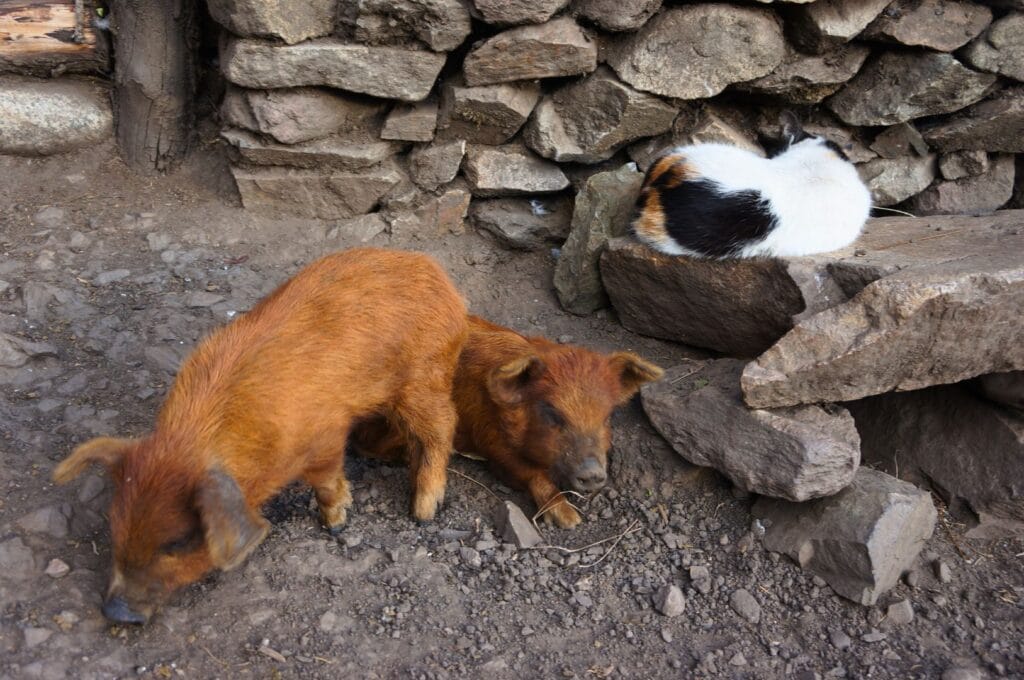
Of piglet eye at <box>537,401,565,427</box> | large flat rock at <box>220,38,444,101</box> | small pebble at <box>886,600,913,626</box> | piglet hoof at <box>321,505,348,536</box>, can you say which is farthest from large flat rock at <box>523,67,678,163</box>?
small pebble at <box>886,600,913,626</box>

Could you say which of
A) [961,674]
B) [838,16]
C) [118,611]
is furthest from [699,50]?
[118,611]

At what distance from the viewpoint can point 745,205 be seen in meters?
5.20

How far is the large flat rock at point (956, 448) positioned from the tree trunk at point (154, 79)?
4793 millimetres

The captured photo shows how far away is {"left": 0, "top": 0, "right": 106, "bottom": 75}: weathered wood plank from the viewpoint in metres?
6.02

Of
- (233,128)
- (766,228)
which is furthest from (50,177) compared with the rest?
(766,228)

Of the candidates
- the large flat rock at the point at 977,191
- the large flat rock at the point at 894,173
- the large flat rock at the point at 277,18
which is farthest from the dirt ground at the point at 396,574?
the large flat rock at the point at 977,191

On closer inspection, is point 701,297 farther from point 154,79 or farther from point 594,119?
point 154,79

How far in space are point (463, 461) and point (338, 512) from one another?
942mm

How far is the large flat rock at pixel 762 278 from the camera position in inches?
191

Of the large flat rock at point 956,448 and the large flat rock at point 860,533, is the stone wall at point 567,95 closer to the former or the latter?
the large flat rock at point 956,448

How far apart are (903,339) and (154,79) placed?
16.2ft

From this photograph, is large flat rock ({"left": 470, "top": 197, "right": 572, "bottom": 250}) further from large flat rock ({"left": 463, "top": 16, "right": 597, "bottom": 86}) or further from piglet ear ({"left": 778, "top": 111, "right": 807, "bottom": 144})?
piglet ear ({"left": 778, "top": 111, "right": 807, "bottom": 144})

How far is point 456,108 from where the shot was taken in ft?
19.5

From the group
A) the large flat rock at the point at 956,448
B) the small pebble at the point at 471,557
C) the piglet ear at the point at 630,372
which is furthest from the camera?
the large flat rock at the point at 956,448
